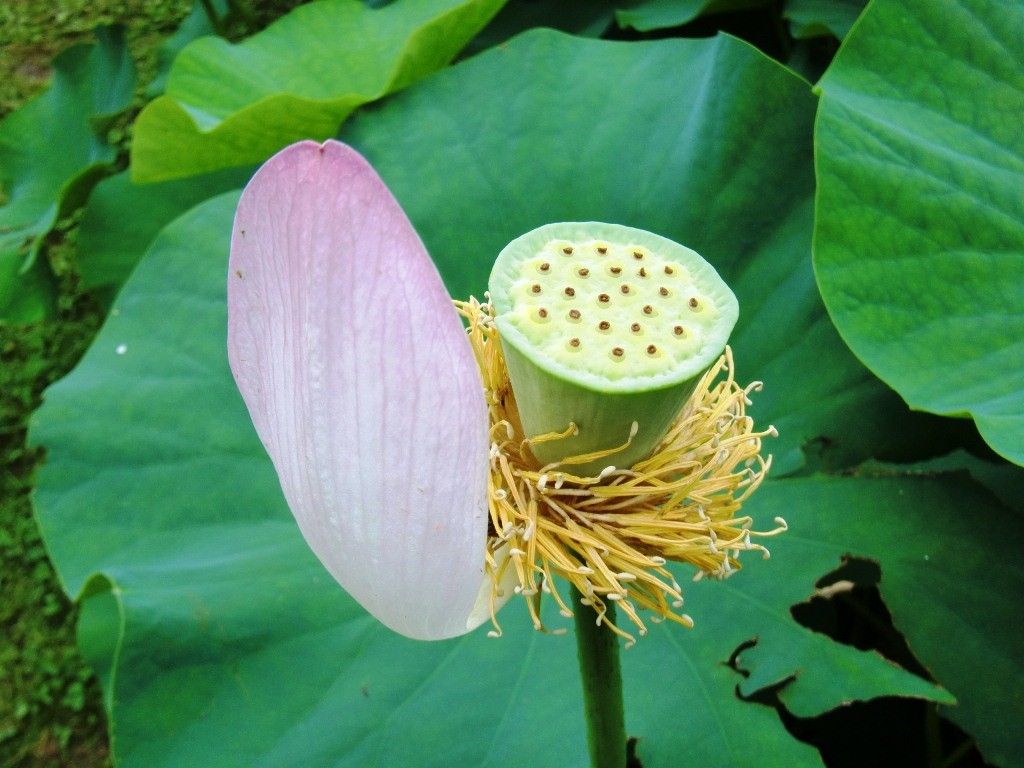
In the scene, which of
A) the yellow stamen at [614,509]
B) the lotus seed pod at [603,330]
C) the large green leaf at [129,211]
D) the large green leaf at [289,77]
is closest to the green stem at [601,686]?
the yellow stamen at [614,509]

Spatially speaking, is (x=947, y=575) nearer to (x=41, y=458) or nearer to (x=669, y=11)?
(x=669, y=11)

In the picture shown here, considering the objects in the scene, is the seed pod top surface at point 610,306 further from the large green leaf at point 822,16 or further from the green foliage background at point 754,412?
the large green leaf at point 822,16

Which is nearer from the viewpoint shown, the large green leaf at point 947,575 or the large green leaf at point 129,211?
the large green leaf at point 947,575

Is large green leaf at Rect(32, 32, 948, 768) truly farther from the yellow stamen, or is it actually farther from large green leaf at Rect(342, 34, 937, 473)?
the yellow stamen

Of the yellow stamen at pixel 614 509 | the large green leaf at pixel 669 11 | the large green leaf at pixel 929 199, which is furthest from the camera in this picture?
the large green leaf at pixel 669 11

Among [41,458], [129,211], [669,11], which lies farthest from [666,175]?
[41,458]

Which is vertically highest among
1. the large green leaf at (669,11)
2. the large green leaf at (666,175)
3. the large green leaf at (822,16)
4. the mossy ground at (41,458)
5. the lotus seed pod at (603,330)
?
the lotus seed pod at (603,330)
